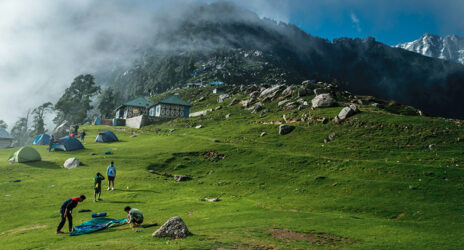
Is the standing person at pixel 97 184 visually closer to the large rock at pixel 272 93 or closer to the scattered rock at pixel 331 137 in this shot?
the scattered rock at pixel 331 137

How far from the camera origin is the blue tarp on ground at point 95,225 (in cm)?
2049

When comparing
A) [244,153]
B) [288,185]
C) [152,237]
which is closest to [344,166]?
[288,185]

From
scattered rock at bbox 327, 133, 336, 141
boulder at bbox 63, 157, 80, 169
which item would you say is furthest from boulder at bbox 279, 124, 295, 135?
boulder at bbox 63, 157, 80, 169

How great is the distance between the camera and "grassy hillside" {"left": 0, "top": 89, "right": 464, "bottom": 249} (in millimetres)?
18828

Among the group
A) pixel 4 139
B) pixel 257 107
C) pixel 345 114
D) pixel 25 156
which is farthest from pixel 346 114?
pixel 4 139

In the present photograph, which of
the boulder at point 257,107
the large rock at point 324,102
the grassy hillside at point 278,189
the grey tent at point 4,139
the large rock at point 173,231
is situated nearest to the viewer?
the large rock at point 173,231

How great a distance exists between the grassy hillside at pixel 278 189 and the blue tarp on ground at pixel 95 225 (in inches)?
35.2

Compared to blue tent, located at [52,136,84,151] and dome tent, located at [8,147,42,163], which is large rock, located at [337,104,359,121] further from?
dome tent, located at [8,147,42,163]

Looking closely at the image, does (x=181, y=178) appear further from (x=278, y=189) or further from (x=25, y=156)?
(x=25, y=156)

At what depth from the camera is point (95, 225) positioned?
21219 mm

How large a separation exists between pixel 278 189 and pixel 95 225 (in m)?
21.5

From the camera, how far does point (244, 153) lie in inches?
2047

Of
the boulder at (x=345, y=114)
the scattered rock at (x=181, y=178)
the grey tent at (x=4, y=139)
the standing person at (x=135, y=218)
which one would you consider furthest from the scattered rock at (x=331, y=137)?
the grey tent at (x=4, y=139)

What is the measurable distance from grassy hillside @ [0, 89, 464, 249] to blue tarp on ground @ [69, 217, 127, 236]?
894 mm
